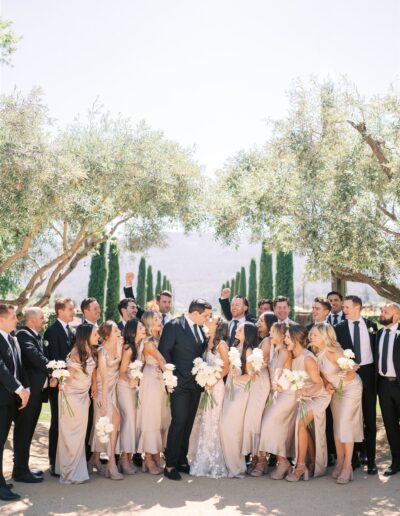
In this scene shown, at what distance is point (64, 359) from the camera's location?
7.62 meters

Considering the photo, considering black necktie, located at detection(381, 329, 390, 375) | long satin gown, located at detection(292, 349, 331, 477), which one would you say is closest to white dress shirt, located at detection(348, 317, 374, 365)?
black necktie, located at detection(381, 329, 390, 375)

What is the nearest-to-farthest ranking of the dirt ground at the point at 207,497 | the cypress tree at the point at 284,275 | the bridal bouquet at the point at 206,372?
the dirt ground at the point at 207,497 → the bridal bouquet at the point at 206,372 → the cypress tree at the point at 284,275

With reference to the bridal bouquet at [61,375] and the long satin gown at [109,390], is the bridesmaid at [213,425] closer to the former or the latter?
the long satin gown at [109,390]

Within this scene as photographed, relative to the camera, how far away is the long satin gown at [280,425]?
24.1 ft

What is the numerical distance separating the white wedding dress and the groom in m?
0.18

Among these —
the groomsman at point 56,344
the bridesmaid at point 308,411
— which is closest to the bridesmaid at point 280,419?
the bridesmaid at point 308,411

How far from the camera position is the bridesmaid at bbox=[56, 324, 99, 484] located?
704 centimetres

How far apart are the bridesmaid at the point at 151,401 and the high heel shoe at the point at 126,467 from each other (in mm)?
193

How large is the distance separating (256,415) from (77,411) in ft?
7.88

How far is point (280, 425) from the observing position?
7430 millimetres

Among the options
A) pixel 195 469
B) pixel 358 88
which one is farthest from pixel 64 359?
pixel 358 88

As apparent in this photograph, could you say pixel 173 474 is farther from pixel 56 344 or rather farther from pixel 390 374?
pixel 390 374

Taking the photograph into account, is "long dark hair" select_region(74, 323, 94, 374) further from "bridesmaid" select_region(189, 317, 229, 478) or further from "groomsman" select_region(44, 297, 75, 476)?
"bridesmaid" select_region(189, 317, 229, 478)

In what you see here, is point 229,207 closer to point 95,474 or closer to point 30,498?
point 95,474
